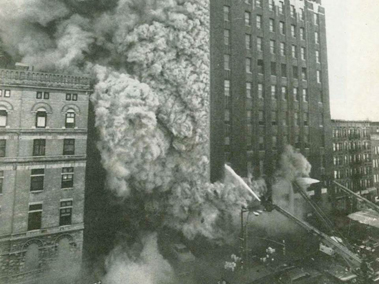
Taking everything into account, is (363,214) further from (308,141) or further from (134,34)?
(134,34)

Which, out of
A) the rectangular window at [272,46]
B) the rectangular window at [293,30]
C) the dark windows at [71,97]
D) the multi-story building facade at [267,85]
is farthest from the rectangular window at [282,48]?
the dark windows at [71,97]

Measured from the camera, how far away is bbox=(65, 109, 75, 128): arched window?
18.4 meters

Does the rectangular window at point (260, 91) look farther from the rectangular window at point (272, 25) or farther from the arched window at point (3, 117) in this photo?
the arched window at point (3, 117)

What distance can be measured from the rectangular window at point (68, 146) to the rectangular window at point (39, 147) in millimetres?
1265

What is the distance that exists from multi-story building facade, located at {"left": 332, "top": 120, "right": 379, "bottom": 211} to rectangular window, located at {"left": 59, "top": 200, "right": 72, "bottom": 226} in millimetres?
30431

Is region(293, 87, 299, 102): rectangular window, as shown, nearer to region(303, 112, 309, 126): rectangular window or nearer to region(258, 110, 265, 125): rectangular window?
region(303, 112, 309, 126): rectangular window

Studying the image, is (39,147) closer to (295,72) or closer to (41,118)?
(41,118)

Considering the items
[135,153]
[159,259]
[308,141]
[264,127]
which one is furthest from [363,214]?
[135,153]

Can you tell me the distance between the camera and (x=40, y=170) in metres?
17.4

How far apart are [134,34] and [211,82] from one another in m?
7.60

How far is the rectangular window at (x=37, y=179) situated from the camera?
56.0ft

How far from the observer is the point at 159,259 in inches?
808

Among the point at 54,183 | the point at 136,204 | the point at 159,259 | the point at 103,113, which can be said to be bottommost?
the point at 159,259

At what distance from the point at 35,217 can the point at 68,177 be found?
302 centimetres
